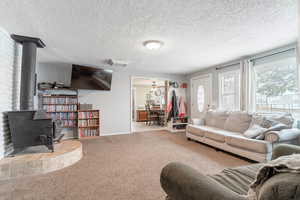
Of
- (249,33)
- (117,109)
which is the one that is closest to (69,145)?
(117,109)

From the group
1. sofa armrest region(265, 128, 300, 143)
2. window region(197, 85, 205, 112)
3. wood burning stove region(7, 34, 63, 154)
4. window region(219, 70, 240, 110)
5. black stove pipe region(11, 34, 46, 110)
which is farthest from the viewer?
→ window region(197, 85, 205, 112)

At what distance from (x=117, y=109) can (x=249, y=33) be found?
4.11 metres

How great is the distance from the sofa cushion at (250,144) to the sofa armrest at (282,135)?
0.34 ft

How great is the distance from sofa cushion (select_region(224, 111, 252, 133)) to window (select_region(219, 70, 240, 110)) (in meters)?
0.67

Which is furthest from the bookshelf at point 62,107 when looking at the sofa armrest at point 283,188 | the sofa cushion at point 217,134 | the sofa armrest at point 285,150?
the sofa armrest at point 283,188

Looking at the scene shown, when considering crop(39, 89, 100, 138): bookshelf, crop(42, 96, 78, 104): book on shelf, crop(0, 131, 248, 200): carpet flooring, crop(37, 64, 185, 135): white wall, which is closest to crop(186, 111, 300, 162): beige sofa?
crop(0, 131, 248, 200): carpet flooring

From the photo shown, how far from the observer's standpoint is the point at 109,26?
2311mm

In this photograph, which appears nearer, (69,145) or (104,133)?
(69,145)

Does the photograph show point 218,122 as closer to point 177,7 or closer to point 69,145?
point 177,7

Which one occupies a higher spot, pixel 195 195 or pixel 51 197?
pixel 195 195

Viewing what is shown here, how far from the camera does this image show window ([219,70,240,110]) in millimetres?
4176

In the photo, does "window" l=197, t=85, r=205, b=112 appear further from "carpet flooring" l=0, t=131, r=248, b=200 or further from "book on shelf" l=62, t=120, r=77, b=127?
"book on shelf" l=62, t=120, r=77, b=127

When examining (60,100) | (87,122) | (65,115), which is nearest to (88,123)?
(87,122)

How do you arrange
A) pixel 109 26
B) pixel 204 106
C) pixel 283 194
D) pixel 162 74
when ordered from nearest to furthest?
pixel 283 194
pixel 109 26
pixel 204 106
pixel 162 74
